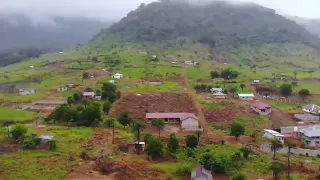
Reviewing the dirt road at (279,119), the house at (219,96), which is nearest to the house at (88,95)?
the house at (219,96)

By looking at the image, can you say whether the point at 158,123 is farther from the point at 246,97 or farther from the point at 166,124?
the point at 246,97

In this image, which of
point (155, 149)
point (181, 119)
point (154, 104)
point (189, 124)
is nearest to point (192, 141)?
point (155, 149)

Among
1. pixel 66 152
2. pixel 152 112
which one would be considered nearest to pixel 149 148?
pixel 66 152

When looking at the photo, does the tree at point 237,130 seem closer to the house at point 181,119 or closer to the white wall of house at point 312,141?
the house at point 181,119

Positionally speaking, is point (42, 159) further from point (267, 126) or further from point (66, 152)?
point (267, 126)

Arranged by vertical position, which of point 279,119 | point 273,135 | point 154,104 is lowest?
point 279,119

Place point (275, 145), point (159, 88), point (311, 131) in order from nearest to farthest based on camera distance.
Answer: point (275, 145) → point (311, 131) → point (159, 88)
